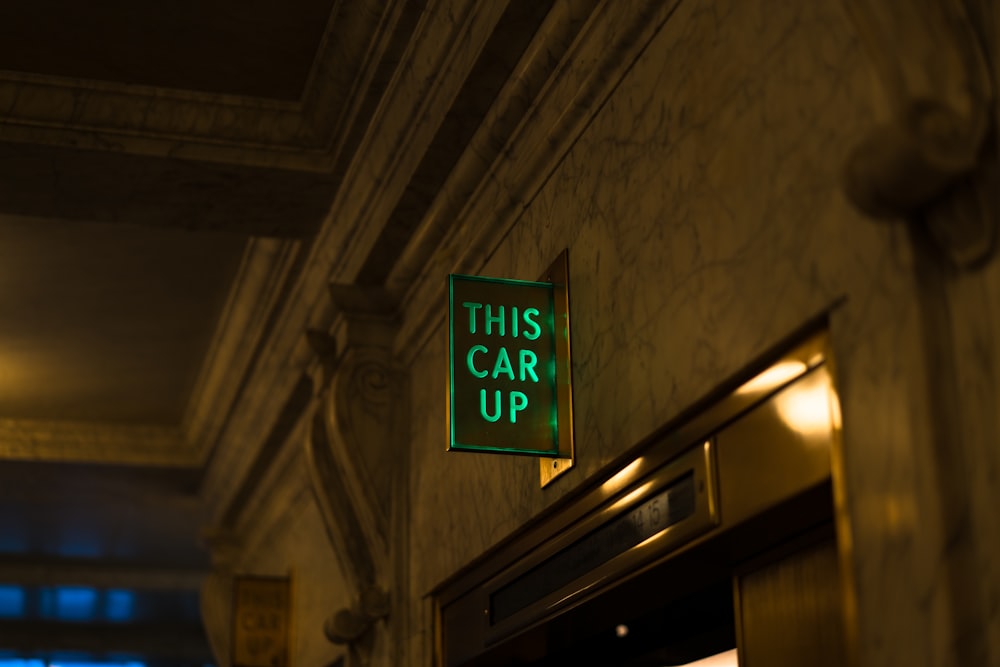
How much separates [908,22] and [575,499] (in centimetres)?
217

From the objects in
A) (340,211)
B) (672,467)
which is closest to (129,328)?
(340,211)

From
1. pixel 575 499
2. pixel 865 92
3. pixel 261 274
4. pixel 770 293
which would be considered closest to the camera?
pixel 865 92

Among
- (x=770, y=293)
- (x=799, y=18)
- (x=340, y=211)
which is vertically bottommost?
(x=770, y=293)

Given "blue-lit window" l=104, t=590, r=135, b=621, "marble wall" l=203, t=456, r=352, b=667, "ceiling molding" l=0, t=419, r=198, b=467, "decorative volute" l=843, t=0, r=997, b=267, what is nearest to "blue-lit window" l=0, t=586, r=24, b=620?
"blue-lit window" l=104, t=590, r=135, b=621

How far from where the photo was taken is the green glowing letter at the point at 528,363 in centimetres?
456

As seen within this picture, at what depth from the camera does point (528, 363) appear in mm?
4574

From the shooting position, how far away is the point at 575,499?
4520 mm

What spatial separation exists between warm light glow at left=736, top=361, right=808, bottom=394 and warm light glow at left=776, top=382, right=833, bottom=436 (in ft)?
0.09

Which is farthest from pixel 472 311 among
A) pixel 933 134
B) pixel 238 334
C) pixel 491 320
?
pixel 238 334

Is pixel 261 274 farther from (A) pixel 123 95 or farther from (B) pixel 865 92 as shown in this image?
(B) pixel 865 92

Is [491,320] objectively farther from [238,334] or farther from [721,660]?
[238,334]

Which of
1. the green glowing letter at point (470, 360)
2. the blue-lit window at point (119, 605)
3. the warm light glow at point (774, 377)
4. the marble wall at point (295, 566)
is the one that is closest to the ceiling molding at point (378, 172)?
the marble wall at point (295, 566)

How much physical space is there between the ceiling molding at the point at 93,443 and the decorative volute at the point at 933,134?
874 centimetres

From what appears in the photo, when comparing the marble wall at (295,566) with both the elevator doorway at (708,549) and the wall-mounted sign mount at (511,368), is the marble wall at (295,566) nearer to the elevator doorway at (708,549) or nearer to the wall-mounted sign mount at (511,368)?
the elevator doorway at (708,549)
